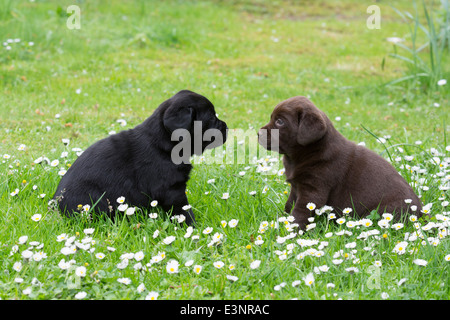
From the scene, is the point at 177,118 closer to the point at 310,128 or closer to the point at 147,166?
the point at 147,166

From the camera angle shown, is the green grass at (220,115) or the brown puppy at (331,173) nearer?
the green grass at (220,115)

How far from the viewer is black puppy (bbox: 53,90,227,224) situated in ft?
11.2

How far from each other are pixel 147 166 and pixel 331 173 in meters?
1.29

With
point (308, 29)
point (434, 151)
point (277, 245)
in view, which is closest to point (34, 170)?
point (277, 245)

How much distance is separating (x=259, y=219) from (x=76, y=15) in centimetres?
812

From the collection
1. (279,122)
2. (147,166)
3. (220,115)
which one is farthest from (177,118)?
(220,115)

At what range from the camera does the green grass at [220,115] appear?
280 centimetres

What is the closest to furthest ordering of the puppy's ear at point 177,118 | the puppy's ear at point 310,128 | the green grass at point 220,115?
the green grass at point 220,115, the puppy's ear at point 310,128, the puppy's ear at point 177,118

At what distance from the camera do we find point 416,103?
689 cm

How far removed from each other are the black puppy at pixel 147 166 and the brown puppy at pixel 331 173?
1.87 feet

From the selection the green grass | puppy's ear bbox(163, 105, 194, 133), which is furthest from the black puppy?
the green grass

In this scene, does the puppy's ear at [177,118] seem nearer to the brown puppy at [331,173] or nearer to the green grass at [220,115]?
the brown puppy at [331,173]

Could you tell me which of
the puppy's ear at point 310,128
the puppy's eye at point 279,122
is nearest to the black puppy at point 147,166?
the puppy's eye at point 279,122

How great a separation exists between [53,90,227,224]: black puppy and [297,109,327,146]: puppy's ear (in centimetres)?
70
